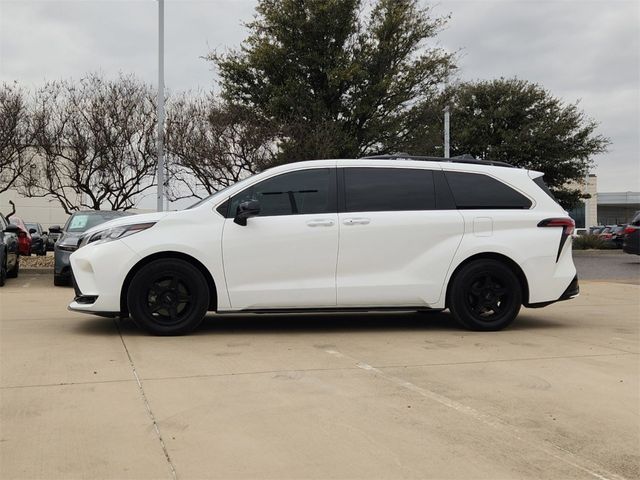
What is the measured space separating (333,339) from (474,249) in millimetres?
1831

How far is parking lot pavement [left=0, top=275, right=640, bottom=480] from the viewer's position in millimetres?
3256

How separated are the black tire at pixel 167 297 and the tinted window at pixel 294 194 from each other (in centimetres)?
83

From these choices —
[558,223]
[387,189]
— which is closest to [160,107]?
[387,189]

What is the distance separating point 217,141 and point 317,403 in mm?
15992

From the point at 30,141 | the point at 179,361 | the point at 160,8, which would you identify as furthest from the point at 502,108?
the point at 179,361

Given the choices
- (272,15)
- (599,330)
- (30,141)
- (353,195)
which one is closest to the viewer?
(353,195)

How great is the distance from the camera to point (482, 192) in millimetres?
7090

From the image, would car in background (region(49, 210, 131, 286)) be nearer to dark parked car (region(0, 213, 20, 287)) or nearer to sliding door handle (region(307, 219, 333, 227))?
dark parked car (region(0, 213, 20, 287))

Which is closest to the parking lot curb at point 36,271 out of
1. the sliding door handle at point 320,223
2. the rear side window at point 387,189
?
the sliding door handle at point 320,223

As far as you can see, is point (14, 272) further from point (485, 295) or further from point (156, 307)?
point (485, 295)

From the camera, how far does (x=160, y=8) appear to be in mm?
16750

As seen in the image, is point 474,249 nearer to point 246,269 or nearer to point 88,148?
point 246,269

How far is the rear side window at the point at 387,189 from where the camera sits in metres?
6.83

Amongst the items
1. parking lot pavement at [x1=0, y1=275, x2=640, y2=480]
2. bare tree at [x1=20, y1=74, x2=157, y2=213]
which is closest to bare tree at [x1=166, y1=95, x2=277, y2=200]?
bare tree at [x1=20, y1=74, x2=157, y2=213]
